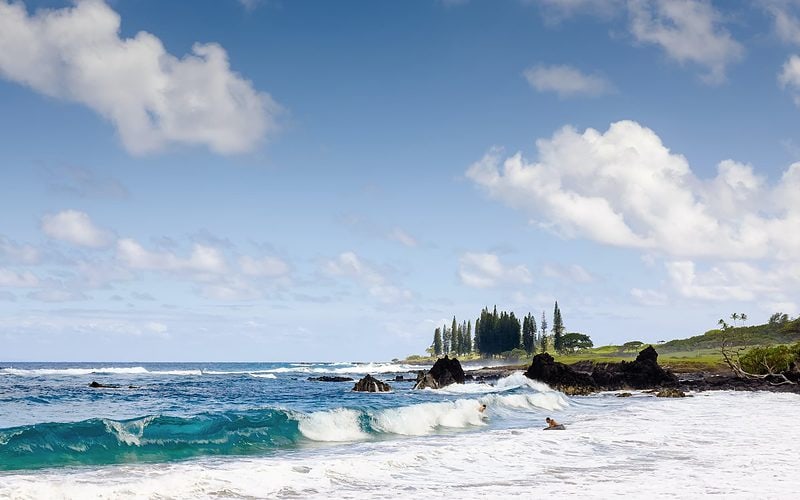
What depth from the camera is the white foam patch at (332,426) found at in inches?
1125

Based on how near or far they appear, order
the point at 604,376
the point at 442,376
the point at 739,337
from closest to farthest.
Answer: the point at 604,376, the point at 442,376, the point at 739,337

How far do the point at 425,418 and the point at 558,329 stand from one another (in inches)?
6143

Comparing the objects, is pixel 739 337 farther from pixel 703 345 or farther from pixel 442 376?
pixel 442 376

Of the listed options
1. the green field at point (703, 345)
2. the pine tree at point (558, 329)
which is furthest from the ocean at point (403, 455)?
the pine tree at point (558, 329)

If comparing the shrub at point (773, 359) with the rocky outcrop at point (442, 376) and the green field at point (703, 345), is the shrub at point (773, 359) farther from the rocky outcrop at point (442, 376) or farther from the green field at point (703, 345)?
the rocky outcrop at point (442, 376)

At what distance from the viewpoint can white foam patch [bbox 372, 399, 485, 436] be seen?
31.2 m

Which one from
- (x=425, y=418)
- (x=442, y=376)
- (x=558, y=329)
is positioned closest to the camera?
(x=425, y=418)

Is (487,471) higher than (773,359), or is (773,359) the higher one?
(773,359)

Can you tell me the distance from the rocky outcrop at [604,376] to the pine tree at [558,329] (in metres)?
104

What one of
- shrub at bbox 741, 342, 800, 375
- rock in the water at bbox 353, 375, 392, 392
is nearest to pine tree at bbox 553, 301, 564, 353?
shrub at bbox 741, 342, 800, 375

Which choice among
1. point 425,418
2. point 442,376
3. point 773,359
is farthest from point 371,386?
point 773,359

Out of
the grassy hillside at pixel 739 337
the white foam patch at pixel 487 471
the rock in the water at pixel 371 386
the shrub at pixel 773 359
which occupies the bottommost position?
the rock in the water at pixel 371 386

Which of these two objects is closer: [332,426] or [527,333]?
[332,426]

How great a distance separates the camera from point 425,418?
33.0 metres
